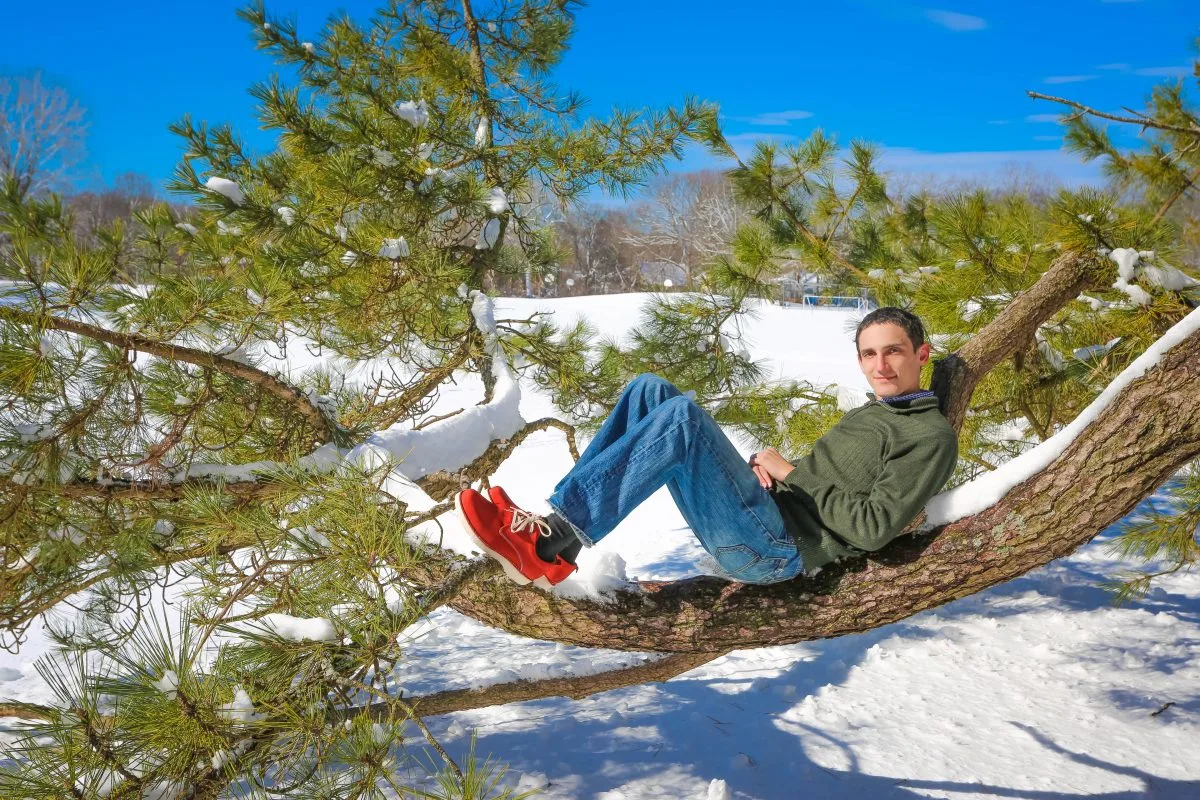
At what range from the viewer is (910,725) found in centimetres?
251

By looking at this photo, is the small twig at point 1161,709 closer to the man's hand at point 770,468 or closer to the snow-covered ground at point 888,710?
the snow-covered ground at point 888,710

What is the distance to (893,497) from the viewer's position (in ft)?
4.28

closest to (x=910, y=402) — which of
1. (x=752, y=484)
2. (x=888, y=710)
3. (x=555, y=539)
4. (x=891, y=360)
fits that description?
(x=891, y=360)

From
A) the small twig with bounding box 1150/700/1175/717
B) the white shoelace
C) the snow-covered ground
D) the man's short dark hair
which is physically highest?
the man's short dark hair

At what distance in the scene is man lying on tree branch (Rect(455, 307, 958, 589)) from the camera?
1.25 m

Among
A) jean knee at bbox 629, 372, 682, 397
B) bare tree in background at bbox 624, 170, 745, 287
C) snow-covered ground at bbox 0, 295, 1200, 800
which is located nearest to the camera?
jean knee at bbox 629, 372, 682, 397

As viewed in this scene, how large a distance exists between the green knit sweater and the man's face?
45 millimetres

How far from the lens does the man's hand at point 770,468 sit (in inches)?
59.2

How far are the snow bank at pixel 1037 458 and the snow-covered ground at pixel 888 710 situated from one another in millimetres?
683

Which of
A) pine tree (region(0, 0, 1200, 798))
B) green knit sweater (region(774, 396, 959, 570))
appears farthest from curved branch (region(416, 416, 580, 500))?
green knit sweater (region(774, 396, 959, 570))

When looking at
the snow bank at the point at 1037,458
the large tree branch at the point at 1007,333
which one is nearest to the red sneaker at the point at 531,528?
the snow bank at the point at 1037,458

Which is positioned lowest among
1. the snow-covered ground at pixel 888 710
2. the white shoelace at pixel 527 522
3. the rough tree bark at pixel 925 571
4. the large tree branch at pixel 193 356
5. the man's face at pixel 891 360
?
the snow-covered ground at pixel 888 710

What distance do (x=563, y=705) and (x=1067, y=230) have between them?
2354 mm

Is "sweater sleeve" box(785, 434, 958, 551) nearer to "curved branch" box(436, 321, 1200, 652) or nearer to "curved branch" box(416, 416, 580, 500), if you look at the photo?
"curved branch" box(436, 321, 1200, 652)
